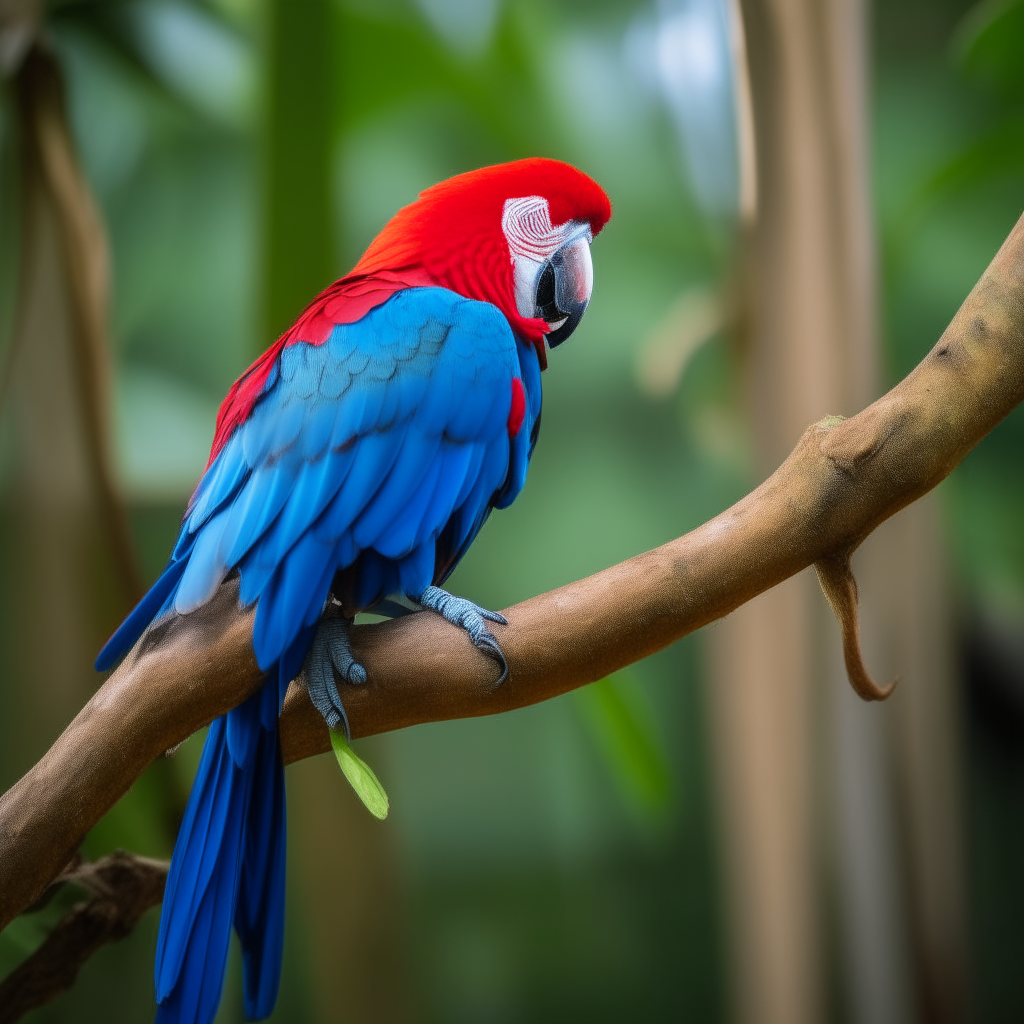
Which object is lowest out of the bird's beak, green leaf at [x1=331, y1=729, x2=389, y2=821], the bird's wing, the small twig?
the small twig

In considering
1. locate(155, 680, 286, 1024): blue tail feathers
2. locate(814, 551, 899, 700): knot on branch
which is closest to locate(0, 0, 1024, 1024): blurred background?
locate(155, 680, 286, 1024): blue tail feathers

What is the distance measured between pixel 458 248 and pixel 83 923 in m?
0.60

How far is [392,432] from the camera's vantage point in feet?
2.26

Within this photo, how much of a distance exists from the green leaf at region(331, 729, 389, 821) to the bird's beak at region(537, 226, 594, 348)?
0.40 meters

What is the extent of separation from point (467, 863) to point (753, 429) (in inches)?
42.2

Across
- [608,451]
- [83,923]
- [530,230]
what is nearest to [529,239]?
[530,230]

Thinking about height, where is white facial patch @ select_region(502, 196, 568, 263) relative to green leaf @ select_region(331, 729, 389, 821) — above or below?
above

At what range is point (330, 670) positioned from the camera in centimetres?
65

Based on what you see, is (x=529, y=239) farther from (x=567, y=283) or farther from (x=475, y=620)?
(x=475, y=620)

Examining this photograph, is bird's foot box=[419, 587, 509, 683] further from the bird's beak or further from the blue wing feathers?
the bird's beak

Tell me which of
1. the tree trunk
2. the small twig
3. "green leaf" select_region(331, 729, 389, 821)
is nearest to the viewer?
"green leaf" select_region(331, 729, 389, 821)

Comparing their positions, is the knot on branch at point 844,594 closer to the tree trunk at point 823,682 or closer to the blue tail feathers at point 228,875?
the blue tail feathers at point 228,875

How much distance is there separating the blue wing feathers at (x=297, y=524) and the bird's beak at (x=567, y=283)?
0.12m

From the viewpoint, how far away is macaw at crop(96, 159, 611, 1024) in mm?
646
